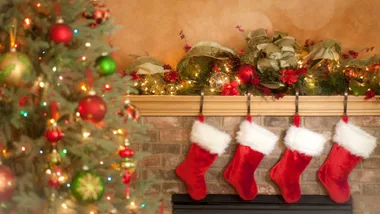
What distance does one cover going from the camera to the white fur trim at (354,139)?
8.96 feet

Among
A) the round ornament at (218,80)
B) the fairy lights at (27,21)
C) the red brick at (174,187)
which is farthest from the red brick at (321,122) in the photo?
the fairy lights at (27,21)

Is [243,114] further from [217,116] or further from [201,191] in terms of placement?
[201,191]

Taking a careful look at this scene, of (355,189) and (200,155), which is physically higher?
(200,155)

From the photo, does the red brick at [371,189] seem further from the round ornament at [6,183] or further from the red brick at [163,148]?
the round ornament at [6,183]

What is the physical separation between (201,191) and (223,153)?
266 mm

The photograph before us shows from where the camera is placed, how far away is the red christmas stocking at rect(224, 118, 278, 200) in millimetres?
2754

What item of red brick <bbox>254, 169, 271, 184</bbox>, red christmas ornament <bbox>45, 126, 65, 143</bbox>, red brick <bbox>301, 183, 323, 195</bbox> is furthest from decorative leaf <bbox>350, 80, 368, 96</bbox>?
red christmas ornament <bbox>45, 126, 65, 143</bbox>

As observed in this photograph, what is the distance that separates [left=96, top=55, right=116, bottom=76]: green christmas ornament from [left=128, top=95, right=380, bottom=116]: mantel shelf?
2.77 feet

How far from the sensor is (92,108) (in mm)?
1741

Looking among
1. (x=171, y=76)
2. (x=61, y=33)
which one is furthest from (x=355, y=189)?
(x=61, y=33)

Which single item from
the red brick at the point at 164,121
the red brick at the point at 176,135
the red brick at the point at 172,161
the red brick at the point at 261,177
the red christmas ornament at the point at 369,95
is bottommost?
the red brick at the point at 261,177

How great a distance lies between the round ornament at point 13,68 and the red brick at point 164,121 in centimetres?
122

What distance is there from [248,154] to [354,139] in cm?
62

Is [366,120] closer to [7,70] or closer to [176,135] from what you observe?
[176,135]
